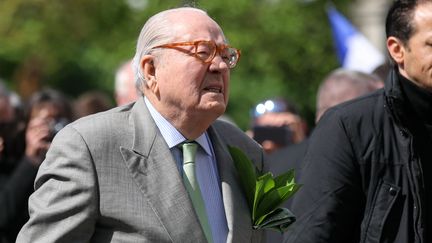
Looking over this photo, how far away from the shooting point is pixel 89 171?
4.23 metres

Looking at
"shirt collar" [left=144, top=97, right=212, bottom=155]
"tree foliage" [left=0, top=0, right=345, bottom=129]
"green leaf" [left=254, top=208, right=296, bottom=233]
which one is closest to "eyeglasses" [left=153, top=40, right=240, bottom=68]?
"shirt collar" [left=144, top=97, right=212, bottom=155]

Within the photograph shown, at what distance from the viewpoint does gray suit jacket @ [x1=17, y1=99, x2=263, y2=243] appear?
420cm

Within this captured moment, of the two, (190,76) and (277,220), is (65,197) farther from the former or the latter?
(277,220)

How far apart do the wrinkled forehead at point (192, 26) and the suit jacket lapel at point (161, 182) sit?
1.22 feet

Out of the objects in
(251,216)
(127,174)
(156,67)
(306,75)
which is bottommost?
(306,75)

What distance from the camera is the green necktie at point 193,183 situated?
440 cm

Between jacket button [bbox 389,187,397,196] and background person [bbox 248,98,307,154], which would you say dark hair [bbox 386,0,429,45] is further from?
background person [bbox 248,98,307,154]

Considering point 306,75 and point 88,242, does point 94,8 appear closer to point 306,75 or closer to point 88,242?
point 306,75

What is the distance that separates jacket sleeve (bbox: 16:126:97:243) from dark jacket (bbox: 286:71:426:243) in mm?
1520

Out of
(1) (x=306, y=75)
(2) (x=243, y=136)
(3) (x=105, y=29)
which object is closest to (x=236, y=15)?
(1) (x=306, y=75)

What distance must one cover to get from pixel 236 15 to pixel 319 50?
1.68m

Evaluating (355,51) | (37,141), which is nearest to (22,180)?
(37,141)

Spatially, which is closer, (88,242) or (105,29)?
(88,242)

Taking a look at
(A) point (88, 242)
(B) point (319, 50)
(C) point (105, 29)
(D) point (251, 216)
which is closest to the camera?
(A) point (88, 242)
